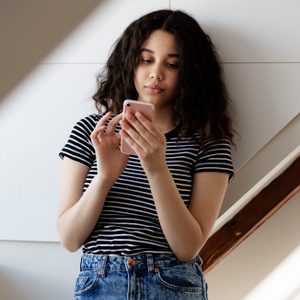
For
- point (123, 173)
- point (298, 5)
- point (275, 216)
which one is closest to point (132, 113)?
point (123, 173)

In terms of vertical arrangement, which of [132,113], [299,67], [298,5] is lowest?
[132,113]

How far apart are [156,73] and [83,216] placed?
310 millimetres

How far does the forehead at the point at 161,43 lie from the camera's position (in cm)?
99

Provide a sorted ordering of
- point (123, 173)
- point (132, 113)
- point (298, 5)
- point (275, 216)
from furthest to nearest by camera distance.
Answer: point (275, 216)
point (298, 5)
point (123, 173)
point (132, 113)

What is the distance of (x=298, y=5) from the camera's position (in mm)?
1100

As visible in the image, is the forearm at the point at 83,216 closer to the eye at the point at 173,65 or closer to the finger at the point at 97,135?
the finger at the point at 97,135

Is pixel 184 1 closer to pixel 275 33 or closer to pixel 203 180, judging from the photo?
pixel 275 33

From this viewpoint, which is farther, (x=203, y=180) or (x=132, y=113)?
(x=203, y=180)

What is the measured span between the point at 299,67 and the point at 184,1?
30 centimetres

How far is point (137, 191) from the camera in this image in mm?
927

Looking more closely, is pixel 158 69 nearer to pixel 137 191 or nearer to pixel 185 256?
pixel 137 191

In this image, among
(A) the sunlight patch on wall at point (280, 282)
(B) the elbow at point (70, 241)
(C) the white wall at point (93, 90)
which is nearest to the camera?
(B) the elbow at point (70, 241)

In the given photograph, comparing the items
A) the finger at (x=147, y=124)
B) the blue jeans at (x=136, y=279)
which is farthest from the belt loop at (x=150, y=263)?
the finger at (x=147, y=124)

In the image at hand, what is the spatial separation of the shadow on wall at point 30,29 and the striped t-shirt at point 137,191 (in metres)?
0.27
